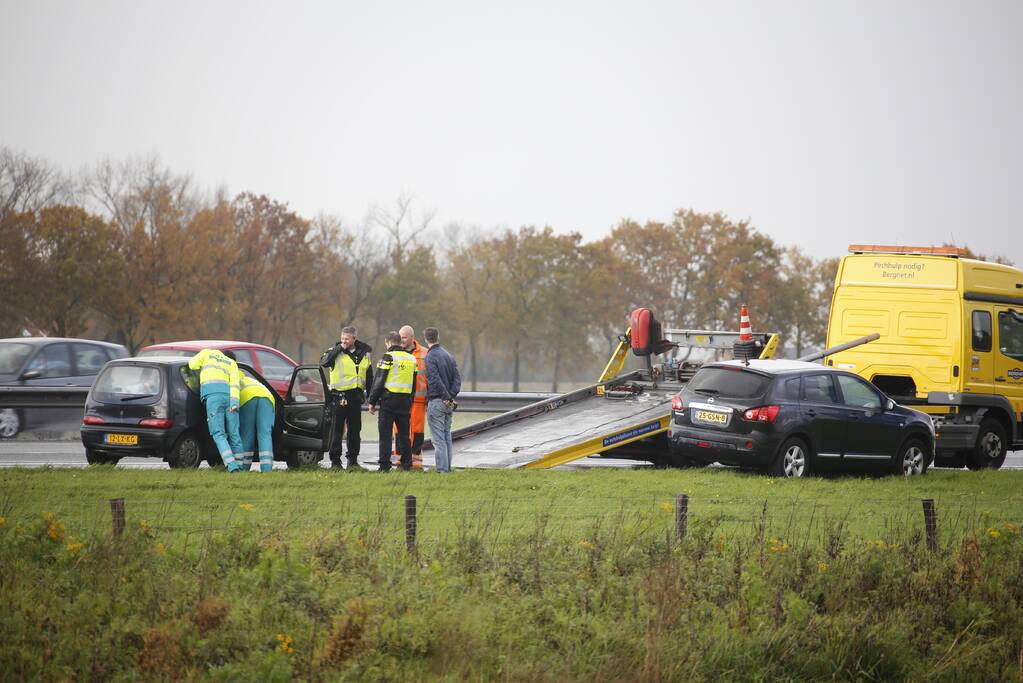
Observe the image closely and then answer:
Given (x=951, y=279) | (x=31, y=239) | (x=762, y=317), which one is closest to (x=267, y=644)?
(x=951, y=279)

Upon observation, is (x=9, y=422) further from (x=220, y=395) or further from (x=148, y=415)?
(x=220, y=395)

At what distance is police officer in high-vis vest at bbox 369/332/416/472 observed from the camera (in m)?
15.4

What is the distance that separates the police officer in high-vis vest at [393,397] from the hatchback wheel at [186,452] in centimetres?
216

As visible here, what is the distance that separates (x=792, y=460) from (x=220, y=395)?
22.7 feet

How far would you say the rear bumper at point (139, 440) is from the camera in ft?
48.3

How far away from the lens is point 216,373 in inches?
579

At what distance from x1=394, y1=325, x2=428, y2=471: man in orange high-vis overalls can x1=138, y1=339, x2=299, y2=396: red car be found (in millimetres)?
3661

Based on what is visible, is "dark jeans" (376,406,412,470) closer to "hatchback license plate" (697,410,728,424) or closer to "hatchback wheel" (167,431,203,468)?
"hatchback wheel" (167,431,203,468)

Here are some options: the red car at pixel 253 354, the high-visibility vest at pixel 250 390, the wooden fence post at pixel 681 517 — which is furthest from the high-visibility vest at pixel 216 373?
the wooden fence post at pixel 681 517

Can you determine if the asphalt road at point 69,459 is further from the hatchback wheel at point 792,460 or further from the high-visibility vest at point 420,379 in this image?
the hatchback wheel at point 792,460

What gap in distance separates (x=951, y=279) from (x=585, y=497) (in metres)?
7.71

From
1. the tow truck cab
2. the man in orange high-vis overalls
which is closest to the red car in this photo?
the man in orange high-vis overalls

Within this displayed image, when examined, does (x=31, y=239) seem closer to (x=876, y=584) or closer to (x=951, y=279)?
(x=951, y=279)

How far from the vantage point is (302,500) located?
12.1 m
